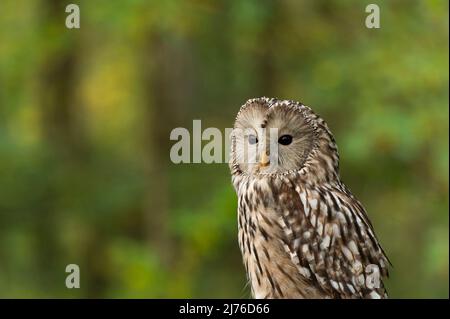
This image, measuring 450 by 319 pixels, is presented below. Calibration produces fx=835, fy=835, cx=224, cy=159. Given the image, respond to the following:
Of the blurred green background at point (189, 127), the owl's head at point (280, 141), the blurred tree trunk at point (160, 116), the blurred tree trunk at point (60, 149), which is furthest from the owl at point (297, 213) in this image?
the blurred tree trunk at point (60, 149)

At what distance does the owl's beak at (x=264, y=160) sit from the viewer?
409 centimetres

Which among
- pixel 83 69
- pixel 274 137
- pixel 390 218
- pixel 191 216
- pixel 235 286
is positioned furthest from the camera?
pixel 83 69

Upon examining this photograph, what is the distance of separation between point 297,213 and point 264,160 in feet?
1.26

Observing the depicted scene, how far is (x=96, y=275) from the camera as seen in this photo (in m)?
11.1

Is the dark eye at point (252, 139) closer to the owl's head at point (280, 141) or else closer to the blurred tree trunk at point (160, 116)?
the owl's head at point (280, 141)

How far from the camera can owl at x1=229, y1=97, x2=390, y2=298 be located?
4.06 m

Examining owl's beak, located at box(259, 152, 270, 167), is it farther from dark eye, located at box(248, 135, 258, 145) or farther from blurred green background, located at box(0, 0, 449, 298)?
blurred green background, located at box(0, 0, 449, 298)

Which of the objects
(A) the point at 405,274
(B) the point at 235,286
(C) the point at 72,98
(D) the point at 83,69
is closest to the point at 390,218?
(A) the point at 405,274

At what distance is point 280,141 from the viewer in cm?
408

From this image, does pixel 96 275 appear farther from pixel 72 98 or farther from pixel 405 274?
pixel 405 274

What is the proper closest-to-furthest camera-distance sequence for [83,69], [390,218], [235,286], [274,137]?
[274,137] → [390,218] → [235,286] → [83,69]

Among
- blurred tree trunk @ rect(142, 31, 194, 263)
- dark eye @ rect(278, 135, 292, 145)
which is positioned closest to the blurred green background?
blurred tree trunk @ rect(142, 31, 194, 263)

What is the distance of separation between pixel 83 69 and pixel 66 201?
10.4ft

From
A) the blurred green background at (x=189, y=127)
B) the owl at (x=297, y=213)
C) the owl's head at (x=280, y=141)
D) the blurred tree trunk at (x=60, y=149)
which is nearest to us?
the owl's head at (x=280, y=141)
